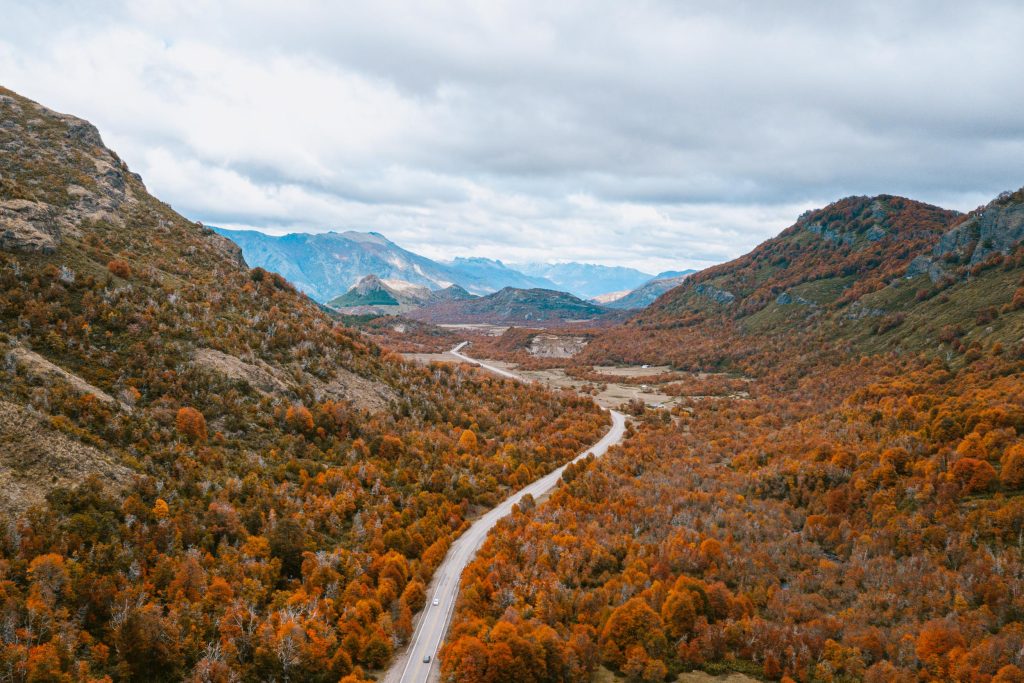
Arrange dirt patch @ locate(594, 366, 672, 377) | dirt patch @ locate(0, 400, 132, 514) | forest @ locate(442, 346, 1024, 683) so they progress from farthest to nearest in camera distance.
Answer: dirt patch @ locate(594, 366, 672, 377), dirt patch @ locate(0, 400, 132, 514), forest @ locate(442, 346, 1024, 683)

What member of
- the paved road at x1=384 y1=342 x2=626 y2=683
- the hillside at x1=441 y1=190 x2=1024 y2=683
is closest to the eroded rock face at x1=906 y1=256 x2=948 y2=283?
the hillside at x1=441 y1=190 x2=1024 y2=683

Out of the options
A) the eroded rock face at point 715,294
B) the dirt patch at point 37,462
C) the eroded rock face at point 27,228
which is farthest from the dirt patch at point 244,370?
the eroded rock face at point 715,294

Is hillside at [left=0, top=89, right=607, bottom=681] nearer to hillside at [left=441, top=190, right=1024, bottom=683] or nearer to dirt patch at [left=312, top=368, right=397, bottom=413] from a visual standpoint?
dirt patch at [left=312, top=368, right=397, bottom=413]

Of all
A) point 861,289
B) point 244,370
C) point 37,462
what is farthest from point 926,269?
point 37,462

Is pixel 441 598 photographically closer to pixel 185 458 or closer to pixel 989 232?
pixel 185 458

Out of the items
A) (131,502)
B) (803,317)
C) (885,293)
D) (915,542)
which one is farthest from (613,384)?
(131,502)

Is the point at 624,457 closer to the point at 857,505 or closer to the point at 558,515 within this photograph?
the point at 558,515
